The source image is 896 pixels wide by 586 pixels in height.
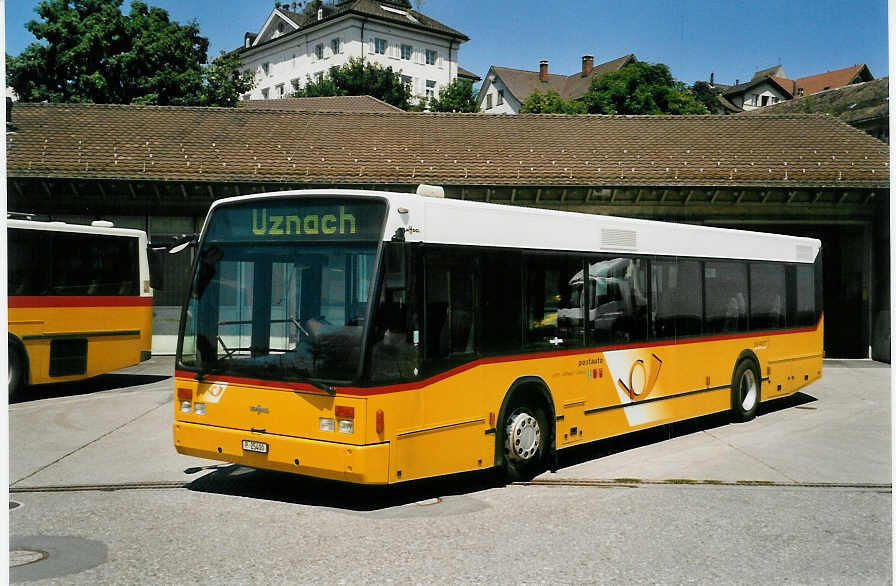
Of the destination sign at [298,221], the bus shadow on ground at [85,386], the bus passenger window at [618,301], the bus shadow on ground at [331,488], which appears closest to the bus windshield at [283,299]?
the destination sign at [298,221]

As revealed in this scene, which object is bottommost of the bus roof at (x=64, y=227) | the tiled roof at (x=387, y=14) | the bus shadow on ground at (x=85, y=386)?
the bus shadow on ground at (x=85, y=386)

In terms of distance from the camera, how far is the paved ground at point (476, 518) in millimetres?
6129

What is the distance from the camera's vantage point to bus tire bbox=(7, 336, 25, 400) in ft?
49.0

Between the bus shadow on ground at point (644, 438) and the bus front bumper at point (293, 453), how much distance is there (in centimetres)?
301

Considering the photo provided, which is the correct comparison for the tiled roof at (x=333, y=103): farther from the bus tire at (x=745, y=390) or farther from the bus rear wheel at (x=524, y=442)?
the bus rear wheel at (x=524, y=442)

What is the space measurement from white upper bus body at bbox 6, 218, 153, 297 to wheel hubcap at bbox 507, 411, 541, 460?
9805 mm

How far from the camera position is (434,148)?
25.9m

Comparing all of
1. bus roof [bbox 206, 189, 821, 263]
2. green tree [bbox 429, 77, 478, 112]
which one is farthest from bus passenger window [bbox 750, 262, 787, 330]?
green tree [bbox 429, 77, 478, 112]

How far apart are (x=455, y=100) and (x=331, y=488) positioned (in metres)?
55.9

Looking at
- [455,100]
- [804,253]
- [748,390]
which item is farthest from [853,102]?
[455,100]

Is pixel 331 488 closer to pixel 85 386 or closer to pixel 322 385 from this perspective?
pixel 322 385

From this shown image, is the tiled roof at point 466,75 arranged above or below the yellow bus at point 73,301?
above

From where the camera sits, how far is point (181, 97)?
3322cm

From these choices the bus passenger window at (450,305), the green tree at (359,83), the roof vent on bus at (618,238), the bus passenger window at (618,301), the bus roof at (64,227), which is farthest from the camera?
the green tree at (359,83)
